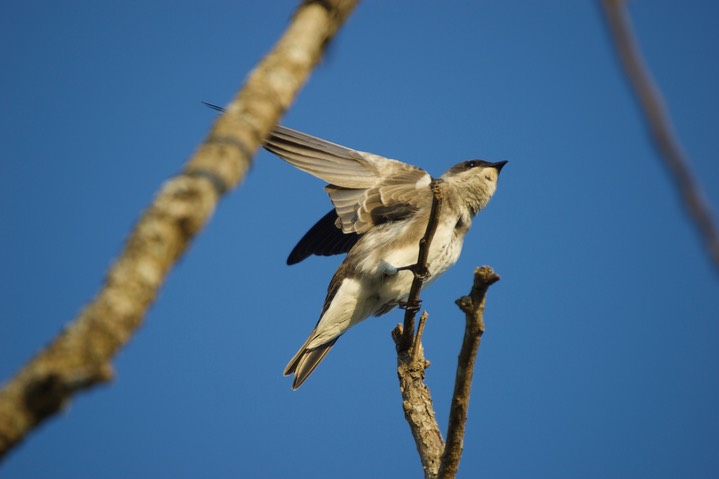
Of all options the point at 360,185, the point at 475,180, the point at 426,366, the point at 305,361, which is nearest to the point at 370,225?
the point at 360,185

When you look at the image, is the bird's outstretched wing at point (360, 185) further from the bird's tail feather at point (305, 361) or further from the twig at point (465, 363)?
→ the twig at point (465, 363)

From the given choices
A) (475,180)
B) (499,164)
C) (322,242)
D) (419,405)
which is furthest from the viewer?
(322,242)

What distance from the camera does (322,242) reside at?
9258 millimetres

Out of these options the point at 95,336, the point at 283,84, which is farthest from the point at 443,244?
the point at 95,336

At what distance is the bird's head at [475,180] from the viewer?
28.0ft

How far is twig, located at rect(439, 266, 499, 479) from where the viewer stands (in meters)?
4.58

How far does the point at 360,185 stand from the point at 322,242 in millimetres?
1341

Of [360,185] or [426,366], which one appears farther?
[360,185]

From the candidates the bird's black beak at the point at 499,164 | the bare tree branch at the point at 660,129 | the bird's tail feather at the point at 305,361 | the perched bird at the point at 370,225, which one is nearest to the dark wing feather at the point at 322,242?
the perched bird at the point at 370,225

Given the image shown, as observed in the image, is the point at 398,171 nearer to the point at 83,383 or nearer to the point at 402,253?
the point at 402,253

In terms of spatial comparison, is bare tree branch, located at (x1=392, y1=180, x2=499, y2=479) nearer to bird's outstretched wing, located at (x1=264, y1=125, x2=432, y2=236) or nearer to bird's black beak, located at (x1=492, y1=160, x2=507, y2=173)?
bird's outstretched wing, located at (x1=264, y1=125, x2=432, y2=236)

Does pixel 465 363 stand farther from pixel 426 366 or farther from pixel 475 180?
pixel 475 180

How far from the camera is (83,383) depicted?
4.93 ft

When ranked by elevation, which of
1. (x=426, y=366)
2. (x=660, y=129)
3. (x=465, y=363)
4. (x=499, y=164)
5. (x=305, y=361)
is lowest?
(x=660, y=129)
